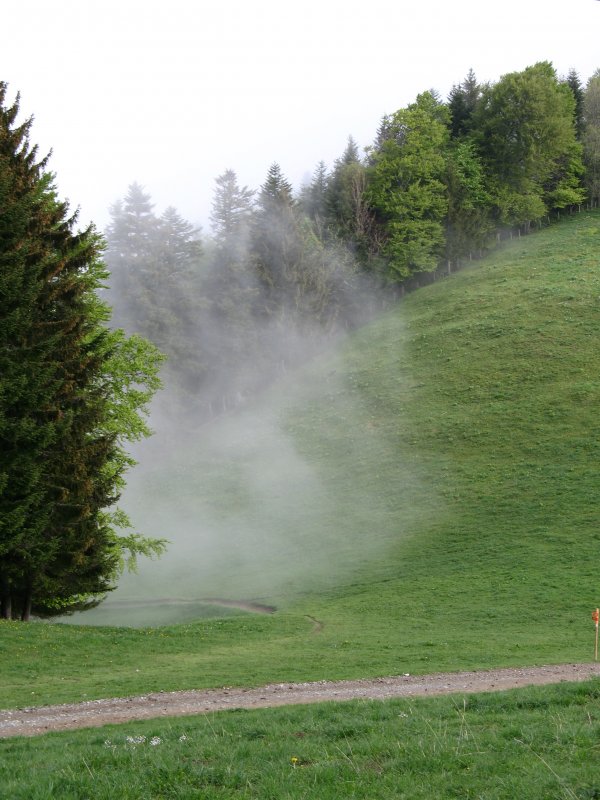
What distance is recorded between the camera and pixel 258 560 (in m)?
46.5

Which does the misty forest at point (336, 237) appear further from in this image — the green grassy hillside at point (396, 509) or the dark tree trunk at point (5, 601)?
the dark tree trunk at point (5, 601)

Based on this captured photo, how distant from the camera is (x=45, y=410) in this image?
25.8 meters

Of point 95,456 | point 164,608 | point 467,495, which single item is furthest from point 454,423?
point 95,456

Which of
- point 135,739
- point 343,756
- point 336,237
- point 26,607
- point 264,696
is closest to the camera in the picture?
point 343,756

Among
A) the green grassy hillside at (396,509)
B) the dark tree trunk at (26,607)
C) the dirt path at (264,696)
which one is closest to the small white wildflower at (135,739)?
the dirt path at (264,696)

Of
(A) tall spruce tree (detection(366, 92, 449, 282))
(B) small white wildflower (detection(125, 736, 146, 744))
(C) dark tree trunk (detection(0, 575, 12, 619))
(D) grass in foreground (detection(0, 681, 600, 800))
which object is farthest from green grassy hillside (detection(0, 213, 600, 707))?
(D) grass in foreground (detection(0, 681, 600, 800))

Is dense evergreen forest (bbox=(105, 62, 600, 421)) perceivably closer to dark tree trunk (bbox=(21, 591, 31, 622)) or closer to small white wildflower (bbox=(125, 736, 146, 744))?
dark tree trunk (bbox=(21, 591, 31, 622))

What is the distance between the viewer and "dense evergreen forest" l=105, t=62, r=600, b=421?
271ft

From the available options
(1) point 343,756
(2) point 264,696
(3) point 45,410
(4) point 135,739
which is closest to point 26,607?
(3) point 45,410

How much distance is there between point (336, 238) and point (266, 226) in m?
8.85

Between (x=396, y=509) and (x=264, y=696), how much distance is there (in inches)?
1315

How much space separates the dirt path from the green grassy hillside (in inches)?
47.1

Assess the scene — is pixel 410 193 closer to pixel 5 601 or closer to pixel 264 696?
pixel 5 601

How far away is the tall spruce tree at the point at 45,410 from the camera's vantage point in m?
24.3
